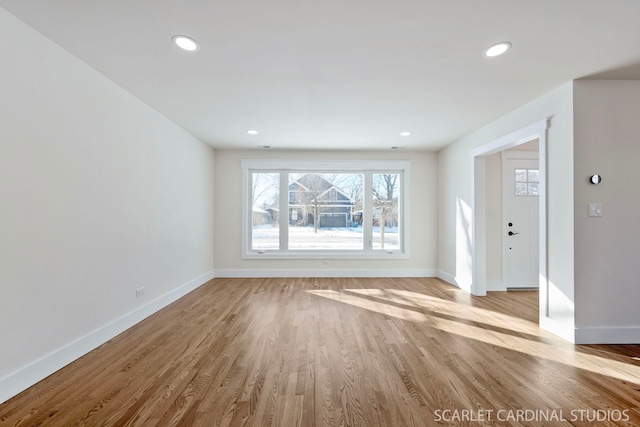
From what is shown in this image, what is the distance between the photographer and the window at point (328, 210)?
623 cm

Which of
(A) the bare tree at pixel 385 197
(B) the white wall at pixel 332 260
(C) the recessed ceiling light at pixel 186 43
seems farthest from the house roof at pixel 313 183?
(C) the recessed ceiling light at pixel 186 43

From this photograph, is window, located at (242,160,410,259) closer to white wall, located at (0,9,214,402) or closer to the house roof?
the house roof

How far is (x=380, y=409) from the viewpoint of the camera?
6.21 ft

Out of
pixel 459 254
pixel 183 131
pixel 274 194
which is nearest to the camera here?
pixel 183 131

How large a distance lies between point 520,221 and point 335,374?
443 centimetres

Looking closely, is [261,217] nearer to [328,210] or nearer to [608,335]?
[328,210]

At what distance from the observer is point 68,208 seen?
2.50 metres

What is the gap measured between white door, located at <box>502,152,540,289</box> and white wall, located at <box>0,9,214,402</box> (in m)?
5.23

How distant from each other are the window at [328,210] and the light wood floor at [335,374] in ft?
8.17

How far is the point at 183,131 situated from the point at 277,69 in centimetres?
255

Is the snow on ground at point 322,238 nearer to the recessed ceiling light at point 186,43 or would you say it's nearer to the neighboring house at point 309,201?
the neighboring house at point 309,201

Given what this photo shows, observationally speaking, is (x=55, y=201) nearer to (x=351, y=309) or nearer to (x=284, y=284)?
(x=351, y=309)

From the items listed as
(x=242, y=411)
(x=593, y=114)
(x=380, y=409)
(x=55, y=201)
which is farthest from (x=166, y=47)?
(x=593, y=114)

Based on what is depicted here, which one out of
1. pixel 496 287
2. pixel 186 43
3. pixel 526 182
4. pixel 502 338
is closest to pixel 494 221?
pixel 526 182
